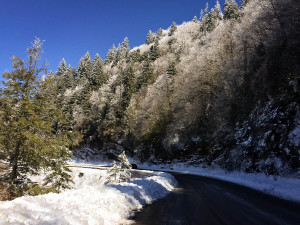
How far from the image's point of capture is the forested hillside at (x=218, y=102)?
15713 mm

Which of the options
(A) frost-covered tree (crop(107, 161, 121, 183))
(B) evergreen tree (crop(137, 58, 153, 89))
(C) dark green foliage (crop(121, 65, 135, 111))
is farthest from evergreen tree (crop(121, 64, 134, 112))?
(A) frost-covered tree (crop(107, 161, 121, 183))

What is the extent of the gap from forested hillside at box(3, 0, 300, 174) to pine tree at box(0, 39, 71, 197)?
2.73 ft

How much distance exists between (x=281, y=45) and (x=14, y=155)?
24.6 m

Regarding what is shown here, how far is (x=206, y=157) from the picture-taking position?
30.1 metres

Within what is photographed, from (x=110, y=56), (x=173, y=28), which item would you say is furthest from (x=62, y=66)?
(x=173, y=28)

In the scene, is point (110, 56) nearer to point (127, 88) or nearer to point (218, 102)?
point (127, 88)

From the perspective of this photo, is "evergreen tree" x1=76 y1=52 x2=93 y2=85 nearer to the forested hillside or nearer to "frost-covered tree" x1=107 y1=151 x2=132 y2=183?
the forested hillside

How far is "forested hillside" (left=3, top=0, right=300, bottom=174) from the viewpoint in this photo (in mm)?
15713

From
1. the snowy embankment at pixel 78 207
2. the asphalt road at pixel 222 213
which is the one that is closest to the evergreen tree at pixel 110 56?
the snowy embankment at pixel 78 207

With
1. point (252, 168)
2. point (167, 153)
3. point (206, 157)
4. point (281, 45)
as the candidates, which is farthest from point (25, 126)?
point (167, 153)

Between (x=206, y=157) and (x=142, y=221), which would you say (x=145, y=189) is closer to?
(x=142, y=221)

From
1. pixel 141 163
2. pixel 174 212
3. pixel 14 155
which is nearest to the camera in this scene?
pixel 174 212

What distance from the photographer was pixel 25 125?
1050cm

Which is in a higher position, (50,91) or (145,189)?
(50,91)
